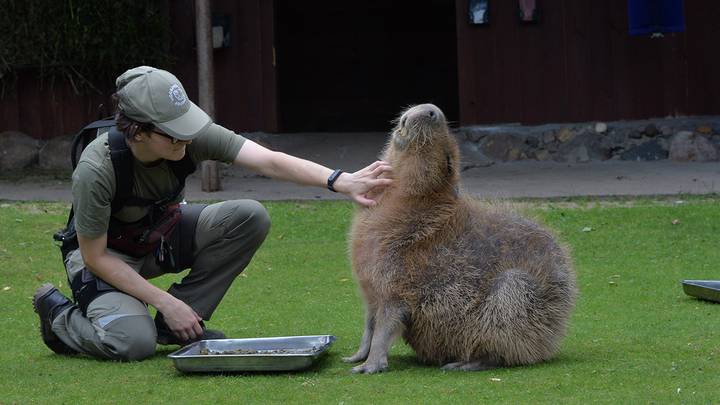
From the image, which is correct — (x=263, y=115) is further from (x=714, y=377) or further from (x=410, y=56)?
(x=714, y=377)

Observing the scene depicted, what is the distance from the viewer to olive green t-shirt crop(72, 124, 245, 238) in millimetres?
5125

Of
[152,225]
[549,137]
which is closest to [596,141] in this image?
[549,137]

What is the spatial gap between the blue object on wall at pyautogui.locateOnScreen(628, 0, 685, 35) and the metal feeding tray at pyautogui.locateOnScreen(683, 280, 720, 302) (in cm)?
646

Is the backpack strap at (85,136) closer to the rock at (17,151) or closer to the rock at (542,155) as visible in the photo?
the rock at (542,155)

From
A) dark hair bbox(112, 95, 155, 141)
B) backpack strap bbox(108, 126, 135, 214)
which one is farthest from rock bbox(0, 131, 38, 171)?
dark hair bbox(112, 95, 155, 141)

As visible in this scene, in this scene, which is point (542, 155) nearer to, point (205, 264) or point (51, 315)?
point (205, 264)

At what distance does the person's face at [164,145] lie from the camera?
500 centimetres

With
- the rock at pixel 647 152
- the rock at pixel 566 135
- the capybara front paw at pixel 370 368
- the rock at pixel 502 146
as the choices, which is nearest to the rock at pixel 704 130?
the rock at pixel 647 152

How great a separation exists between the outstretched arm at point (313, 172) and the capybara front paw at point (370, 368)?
710 millimetres

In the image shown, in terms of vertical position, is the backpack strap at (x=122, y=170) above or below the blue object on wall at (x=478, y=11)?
below

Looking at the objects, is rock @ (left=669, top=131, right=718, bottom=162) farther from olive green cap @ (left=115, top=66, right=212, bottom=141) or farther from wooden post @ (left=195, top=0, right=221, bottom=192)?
olive green cap @ (left=115, top=66, right=212, bottom=141)

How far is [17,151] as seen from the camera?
1403 centimetres

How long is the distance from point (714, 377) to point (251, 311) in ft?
9.80

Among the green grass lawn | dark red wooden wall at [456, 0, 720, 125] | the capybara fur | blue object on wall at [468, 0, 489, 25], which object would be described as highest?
blue object on wall at [468, 0, 489, 25]
